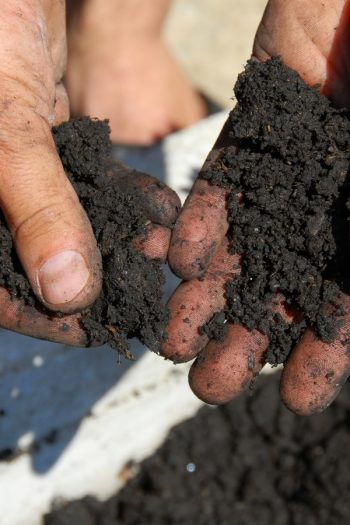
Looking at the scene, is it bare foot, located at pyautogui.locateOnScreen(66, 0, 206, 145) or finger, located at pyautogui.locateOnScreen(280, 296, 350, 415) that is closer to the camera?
finger, located at pyautogui.locateOnScreen(280, 296, 350, 415)

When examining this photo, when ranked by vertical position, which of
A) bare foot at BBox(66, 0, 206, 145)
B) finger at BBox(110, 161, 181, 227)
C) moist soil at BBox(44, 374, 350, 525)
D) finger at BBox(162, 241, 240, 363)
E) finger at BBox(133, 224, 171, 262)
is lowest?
moist soil at BBox(44, 374, 350, 525)

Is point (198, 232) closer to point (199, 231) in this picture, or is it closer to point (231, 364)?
point (199, 231)

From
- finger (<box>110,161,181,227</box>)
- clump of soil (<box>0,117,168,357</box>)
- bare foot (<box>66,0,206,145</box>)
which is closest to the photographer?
clump of soil (<box>0,117,168,357</box>)

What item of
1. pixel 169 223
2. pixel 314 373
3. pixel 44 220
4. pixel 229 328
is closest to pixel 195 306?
pixel 229 328

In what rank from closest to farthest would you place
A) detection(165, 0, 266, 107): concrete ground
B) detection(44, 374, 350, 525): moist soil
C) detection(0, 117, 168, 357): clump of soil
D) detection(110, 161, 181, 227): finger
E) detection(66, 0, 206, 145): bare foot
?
detection(0, 117, 168, 357): clump of soil < detection(110, 161, 181, 227): finger < detection(44, 374, 350, 525): moist soil < detection(66, 0, 206, 145): bare foot < detection(165, 0, 266, 107): concrete ground

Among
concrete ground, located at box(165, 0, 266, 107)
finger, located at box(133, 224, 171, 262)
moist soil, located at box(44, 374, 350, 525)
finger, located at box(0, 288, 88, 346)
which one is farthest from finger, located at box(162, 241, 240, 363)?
concrete ground, located at box(165, 0, 266, 107)

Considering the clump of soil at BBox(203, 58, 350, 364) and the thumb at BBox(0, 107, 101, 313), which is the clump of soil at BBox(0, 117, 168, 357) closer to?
the thumb at BBox(0, 107, 101, 313)
